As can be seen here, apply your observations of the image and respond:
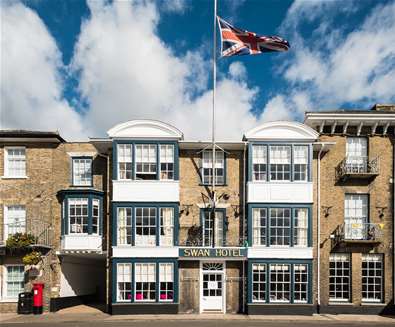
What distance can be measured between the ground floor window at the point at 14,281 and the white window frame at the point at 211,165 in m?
11.0

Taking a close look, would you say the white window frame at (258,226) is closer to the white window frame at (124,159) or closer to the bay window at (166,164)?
the bay window at (166,164)

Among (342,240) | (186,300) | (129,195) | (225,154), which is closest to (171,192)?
(129,195)

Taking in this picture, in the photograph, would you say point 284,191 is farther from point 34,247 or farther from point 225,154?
point 34,247

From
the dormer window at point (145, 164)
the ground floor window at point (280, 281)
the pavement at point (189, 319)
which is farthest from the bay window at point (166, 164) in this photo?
the pavement at point (189, 319)

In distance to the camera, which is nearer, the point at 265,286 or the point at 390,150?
the point at 265,286

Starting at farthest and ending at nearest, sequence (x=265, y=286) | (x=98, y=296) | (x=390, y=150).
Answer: (x=98, y=296), (x=390, y=150), (x=265, y=286)

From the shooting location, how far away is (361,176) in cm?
1986

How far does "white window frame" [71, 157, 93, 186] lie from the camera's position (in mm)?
20469

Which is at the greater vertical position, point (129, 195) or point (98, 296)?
point (129, 195)

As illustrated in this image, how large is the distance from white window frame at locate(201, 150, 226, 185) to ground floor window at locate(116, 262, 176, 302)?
482 centimetres

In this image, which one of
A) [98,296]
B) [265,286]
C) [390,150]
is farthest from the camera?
[98,296]

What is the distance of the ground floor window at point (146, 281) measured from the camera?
1892 cm

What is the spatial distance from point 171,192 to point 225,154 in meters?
3.62

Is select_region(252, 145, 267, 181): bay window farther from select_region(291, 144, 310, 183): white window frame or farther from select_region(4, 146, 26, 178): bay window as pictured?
select_region(4, 146, 26, 178): bay window
